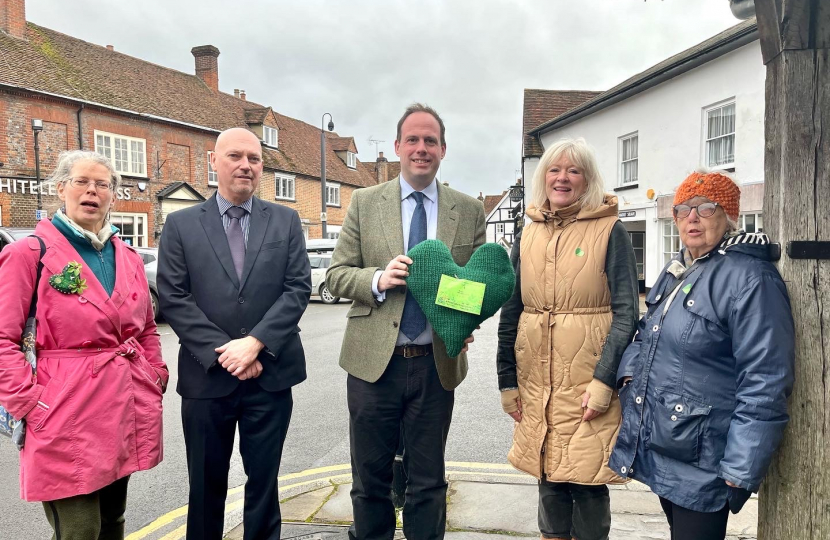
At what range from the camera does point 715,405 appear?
1894 millimetres

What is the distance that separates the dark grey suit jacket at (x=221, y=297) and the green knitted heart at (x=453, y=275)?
0.63 m

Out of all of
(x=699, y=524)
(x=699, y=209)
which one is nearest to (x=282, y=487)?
(x=699, y=524)

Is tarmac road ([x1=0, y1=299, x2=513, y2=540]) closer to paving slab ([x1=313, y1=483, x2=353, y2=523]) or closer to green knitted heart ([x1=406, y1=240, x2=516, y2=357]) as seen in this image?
paving slab ([x1=313, y1=483, x2=353, y2=523])

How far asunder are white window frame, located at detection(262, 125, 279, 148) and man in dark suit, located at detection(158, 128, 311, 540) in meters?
28.5

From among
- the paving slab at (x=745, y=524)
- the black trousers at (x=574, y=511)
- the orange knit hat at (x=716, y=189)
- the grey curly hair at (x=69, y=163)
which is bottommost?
the paving slab at (x=745, y=524)

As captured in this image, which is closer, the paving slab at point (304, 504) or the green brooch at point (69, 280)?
the green brooch at point (69, 280)

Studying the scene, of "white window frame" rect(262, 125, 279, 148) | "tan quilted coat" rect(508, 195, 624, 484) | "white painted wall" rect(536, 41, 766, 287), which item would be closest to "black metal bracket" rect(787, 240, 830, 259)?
"tan quilted coat" rect(508, 195, 624, 484)

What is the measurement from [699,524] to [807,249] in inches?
39.3

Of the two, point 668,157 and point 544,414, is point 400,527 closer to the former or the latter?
point 544,414

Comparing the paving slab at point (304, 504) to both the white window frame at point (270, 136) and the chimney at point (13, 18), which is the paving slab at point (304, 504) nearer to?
the chimney at point (13, 18)

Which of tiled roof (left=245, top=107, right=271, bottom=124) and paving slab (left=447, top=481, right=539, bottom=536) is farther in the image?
tiled roof (left=245, top=107, right=271, bottom=124)

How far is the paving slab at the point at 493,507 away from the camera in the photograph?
10.3ft

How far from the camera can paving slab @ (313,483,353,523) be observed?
128 inches

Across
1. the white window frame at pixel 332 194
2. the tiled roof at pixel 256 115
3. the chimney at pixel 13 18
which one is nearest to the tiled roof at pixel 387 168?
the white window frame at pixel 332 194
